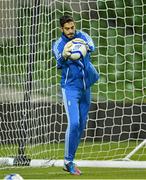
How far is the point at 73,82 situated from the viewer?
28.4 ft

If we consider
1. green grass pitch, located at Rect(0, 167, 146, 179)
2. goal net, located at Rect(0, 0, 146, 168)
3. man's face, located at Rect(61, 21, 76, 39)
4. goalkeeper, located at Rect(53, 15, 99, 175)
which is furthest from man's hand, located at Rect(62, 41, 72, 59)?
goal net, located at Rect(0, 0, 146, 168)

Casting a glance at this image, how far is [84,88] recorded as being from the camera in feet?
28.5

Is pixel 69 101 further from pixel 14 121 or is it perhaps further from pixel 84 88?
pixel 14 121

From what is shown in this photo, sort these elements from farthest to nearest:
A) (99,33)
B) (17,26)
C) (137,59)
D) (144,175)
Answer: (137,59)
(99,33)
(17,26)
(144,175)

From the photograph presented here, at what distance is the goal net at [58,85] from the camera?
10195 millimetres

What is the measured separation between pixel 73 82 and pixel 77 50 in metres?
0.35

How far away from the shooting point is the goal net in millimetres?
10195

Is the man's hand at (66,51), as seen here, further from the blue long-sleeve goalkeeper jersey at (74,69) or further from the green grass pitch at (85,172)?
the green grass pitch at (85,172)

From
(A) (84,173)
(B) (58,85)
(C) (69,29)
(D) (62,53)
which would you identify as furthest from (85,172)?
(B) (58,85)

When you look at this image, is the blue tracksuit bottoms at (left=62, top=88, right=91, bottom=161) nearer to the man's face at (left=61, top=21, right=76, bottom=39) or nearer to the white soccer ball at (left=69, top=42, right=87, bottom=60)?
the white soccer ball at (left=69, top=42, right=87, bottom=60)

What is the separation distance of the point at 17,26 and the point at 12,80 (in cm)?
78

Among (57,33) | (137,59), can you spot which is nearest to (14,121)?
(57,33)

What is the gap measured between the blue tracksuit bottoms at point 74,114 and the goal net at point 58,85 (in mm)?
810

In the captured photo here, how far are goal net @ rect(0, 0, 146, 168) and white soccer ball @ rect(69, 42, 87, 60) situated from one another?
145 centimetres
